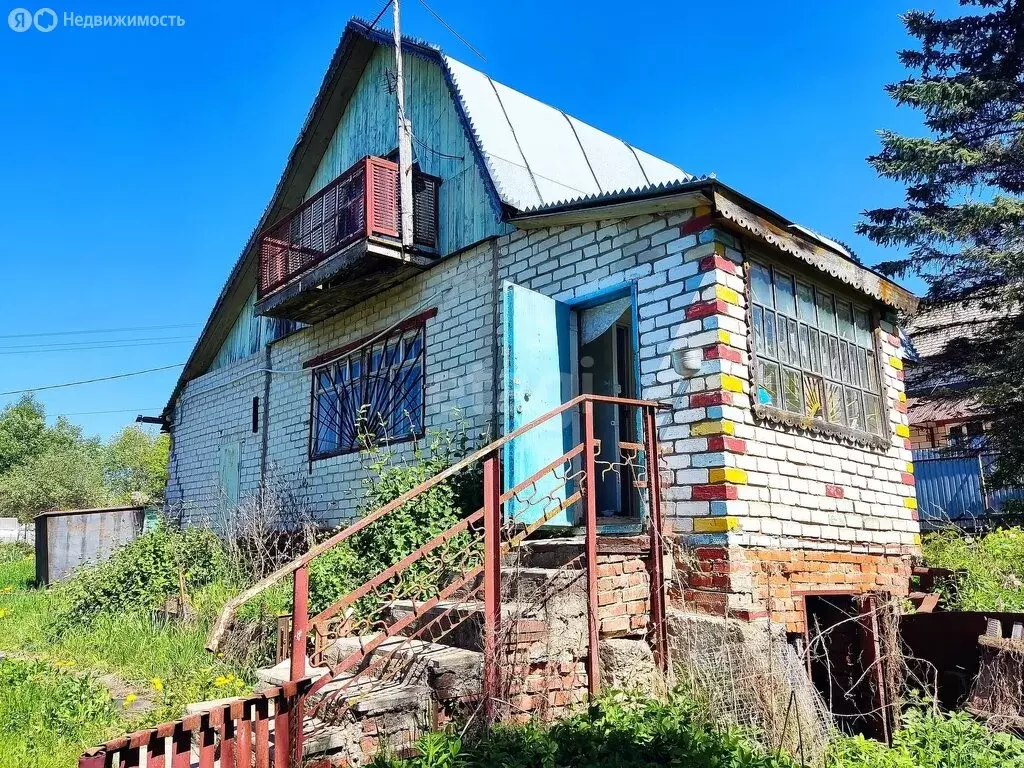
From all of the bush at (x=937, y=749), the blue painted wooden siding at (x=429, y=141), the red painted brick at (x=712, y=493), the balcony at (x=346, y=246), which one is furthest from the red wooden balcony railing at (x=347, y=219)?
the bush at (x=937, y=749)

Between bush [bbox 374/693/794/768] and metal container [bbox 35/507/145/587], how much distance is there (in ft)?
34.5

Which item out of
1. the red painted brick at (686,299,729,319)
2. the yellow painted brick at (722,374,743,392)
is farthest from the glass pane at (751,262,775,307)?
the yellow painted brick at (722,374,743,392)

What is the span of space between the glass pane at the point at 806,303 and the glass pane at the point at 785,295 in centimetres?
8

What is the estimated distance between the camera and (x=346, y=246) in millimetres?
8578

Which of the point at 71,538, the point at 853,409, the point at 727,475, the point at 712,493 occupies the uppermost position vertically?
the point at 853,409

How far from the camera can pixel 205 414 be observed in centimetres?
Answer: 1307

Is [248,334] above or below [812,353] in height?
above

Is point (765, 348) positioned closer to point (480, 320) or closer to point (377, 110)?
point (480, 320)

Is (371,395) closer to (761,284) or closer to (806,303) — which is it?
(761,284)

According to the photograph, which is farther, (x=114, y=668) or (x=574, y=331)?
(x=574, y=331)

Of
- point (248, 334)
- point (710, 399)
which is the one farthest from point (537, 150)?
point (248, 334)

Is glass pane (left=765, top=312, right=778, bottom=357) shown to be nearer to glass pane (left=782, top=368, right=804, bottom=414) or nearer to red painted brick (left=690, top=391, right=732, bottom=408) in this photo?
glass pane (left=782, top=368, right=804, bottom=414)

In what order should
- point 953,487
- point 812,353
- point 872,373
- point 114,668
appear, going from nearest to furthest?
point 114,668
point 812,353
point 872,373
point 953,487

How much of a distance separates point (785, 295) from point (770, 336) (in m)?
0.51
